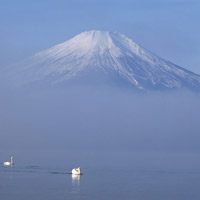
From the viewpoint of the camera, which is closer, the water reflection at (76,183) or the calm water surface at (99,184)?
the calm water surface at (99,184)

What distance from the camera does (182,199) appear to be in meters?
50.7

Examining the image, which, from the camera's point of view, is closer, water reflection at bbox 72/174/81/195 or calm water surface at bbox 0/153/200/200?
calm water surface at bbox 0/153/200/200

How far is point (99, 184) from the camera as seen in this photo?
60.3m

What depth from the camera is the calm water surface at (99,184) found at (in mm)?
51906

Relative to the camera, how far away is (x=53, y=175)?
69.9 m

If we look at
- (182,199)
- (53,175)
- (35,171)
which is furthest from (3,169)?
(182,199)

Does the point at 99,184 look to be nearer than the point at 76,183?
Yes

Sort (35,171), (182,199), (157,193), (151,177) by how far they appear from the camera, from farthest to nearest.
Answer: (35,171)
(151,177)
(157,193)
(182,199)

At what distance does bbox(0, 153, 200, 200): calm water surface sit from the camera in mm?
51906

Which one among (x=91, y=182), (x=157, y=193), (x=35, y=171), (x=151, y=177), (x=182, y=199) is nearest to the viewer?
(x=182, y=199)

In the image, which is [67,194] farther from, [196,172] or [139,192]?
[196,172]

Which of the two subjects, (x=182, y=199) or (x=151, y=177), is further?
(x=151, y=177)

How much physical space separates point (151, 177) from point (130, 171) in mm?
9094

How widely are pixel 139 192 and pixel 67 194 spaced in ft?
21.8
